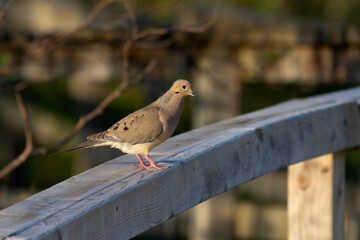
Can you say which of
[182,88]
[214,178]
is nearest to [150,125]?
[182,88]

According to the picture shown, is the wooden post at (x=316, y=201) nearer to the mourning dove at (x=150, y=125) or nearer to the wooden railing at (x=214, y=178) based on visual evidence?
the wooden railing at (x=214, y=178)

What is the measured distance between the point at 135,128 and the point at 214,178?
62 cm

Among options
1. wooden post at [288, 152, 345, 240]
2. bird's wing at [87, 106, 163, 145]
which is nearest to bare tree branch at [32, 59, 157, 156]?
bird's wing at [87, 106, 163, 145]

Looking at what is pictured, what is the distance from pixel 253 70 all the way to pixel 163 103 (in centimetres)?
322

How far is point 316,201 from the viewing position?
279 cm

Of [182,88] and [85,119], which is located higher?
[85,119]

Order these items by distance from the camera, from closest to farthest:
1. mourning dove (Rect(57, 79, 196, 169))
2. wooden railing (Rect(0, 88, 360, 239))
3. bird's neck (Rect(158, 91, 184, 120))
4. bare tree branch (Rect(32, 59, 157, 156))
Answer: wooden railing (Rect(0, 88, 360, 239))
mourning dove (Rect(57, 79, 196, 169))
bird's neck (Rect(158, 91, 184, 120))
bare tree branch (Rect(32, 59, 157, 156))

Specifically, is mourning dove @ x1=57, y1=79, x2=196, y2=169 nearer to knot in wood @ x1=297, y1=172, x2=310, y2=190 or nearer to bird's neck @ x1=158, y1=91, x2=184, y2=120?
bird's neck @ x1=158, y1=91, x2=184, y2=120

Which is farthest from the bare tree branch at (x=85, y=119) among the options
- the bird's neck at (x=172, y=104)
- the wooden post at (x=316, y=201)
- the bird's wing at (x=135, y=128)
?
the wooden post at (x=316, y=201)

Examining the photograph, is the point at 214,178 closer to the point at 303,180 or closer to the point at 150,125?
the point at 150,125

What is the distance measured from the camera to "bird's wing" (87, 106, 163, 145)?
2643 millimetres

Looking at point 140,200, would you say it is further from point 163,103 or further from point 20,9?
point 20,9

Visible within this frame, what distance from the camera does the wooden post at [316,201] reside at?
277cm

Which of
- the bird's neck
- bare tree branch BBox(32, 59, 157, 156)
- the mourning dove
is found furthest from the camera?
bare tree branch BBox(32, 59, 157, 156)
